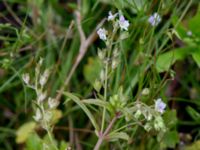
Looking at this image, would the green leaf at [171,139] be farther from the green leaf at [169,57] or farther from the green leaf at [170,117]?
the green leaf at [169,57]

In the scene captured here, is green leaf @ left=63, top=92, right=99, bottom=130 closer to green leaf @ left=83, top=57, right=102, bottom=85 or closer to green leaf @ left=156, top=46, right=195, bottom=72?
green leaf @ left=156, top=46, right=195, bottom=72

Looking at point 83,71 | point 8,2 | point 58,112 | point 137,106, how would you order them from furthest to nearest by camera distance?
point 8,2 → point 83,71 → point 58,112 → point 137,106

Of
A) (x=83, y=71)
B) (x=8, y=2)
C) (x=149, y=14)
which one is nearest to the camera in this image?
(x=149, y=14)

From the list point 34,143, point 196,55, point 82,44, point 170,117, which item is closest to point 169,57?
point 196,55

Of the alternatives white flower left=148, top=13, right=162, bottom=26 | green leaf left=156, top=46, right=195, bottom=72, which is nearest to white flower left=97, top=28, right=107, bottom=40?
white flower left=148, top=13, right=162, bottom=26

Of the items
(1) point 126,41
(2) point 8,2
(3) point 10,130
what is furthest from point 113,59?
(2) point 8,2

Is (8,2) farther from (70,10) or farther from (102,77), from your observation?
(102,77)
